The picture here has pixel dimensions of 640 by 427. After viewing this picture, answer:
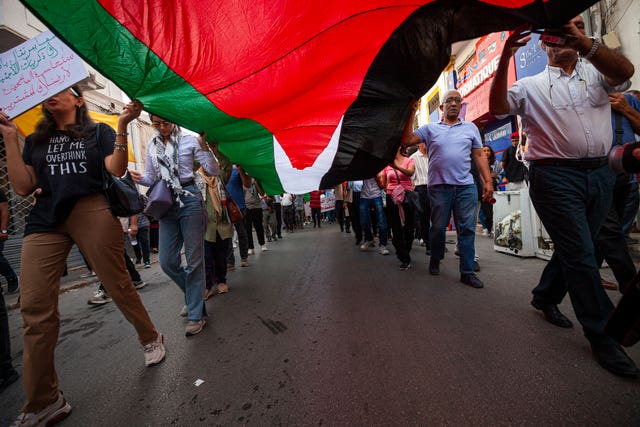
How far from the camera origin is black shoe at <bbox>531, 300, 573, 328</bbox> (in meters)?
2.02

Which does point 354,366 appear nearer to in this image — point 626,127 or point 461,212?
point 461,212

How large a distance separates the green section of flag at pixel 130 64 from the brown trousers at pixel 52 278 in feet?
2.56

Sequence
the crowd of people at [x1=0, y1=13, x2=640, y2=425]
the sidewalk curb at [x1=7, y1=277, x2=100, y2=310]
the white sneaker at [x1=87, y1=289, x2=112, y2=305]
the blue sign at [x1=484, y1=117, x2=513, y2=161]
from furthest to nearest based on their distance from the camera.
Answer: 1. the blue sign at [x1=484, y1=117, x2=513, y2=161]
2. the sidewalk curb at [x1=7, y1=277, x2=100, y2=310]
3. the white sneaker at [x1=87, y1=289, x2=112, y2=305]
4. the crowd of people at [x1=0, y1=13, x2=640, y2=425]

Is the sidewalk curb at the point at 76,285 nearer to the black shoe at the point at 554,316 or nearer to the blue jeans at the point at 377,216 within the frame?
the blue jeans at the point at 377,216

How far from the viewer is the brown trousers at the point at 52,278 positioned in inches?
59.8

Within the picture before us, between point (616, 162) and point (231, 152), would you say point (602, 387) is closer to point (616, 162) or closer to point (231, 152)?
point (616, 162)

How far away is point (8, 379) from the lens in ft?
6.54

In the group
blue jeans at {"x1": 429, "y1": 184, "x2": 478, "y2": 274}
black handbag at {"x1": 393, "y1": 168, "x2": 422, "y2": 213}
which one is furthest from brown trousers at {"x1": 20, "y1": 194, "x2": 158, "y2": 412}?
black handbag at {"x1": 393, "y1": 168, "x2": 422, "y2": 213}

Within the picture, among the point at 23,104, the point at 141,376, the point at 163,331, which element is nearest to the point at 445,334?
the point at 141,376

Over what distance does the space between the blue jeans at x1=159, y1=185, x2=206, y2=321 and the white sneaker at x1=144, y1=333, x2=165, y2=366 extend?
432 mm

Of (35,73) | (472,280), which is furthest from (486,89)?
(35,73)

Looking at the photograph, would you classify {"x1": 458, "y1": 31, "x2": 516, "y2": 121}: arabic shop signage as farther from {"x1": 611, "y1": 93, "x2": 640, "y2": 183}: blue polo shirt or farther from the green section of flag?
the green section of flag

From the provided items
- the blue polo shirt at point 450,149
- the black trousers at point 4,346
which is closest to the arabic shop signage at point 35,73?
the black trousers at point 4,346

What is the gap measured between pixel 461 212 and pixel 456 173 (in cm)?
47
